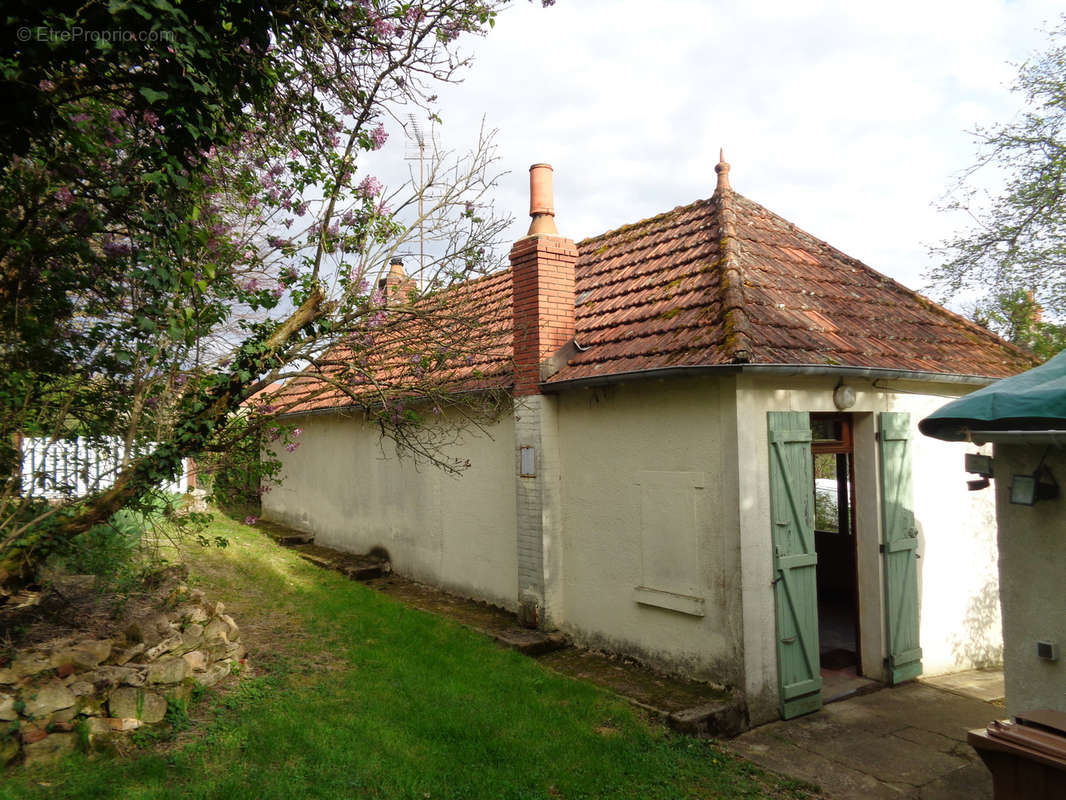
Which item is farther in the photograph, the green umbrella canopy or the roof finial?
the roof finial

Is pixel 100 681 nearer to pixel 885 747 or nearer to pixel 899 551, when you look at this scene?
pixel 885 747

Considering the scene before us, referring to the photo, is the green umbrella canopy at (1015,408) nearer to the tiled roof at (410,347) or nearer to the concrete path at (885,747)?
the concrete path at (885,747)

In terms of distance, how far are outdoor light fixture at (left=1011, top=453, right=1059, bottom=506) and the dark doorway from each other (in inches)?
89.2

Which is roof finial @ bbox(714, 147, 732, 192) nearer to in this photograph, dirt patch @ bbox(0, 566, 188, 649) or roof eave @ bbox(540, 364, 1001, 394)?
roof eave @ bbox(540, 364, 1001, 394)

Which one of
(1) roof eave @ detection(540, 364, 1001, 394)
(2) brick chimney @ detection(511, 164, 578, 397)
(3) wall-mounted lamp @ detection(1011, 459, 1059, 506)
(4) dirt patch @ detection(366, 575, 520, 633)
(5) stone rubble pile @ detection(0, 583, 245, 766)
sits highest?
(2) brick chimney @ detection(511, 164, 578, 397)

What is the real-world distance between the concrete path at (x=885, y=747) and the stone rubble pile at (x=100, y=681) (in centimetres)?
503

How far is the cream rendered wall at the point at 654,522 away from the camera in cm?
679

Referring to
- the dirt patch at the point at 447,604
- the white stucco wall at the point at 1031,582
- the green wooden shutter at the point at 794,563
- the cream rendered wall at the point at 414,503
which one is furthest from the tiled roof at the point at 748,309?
the dirt patch at the point at 447,604

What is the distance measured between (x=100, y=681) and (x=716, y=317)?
6561 mm

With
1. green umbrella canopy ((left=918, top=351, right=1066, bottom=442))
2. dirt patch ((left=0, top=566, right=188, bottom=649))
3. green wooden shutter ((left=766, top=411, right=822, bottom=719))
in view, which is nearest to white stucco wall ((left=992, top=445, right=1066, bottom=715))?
green umbrella canopy ((left=918, top=351, right=1066, bottom=442))

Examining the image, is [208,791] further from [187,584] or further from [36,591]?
[187,584]

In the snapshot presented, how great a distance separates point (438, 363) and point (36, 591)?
4747mm

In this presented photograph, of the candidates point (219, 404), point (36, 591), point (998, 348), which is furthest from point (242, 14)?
point (998, 348)

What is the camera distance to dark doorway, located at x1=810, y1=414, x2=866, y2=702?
308 inches
